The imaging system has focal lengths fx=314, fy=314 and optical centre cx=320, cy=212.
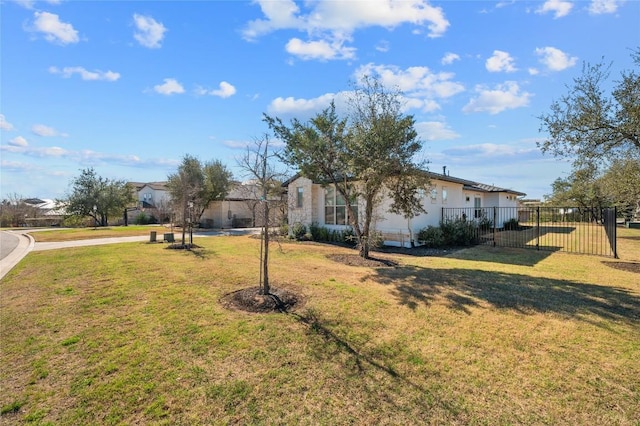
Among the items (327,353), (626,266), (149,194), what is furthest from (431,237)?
(149,194)

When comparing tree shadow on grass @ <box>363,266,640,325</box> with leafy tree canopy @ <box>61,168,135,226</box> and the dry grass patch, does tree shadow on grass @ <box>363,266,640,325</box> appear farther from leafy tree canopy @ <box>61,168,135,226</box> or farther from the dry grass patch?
leafy tree canopy @ <box>61,168,135,226</box>

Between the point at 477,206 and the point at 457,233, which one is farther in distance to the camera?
the point at 477,206

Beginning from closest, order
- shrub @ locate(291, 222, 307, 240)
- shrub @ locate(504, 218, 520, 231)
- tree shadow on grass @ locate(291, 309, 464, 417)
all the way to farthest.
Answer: tree shadow on grass @ locate(291, 309, 464, 417) < shrub @ locate(291, 222, 307, 240) < shrub @ locate(504, 218, 520, 231)

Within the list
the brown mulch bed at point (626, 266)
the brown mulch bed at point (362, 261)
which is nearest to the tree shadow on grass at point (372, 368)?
the brown mulch bed at point (362, 261)

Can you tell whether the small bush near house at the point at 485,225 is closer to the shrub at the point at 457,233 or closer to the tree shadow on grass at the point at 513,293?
the shrub at the point at 457,233

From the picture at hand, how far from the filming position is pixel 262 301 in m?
5.98

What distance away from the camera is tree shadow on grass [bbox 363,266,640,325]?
579 centimetres

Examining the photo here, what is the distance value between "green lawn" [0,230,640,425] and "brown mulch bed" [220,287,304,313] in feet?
0.83

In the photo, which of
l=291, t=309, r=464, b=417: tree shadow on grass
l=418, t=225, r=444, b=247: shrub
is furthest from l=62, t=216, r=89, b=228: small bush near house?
l=291, t=309, r=464, b=417: tree shadow on grass

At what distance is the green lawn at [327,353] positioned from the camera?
124 inches

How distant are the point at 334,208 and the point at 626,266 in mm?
12040

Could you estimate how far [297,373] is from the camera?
3768mm

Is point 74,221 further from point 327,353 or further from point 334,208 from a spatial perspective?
point 327,353

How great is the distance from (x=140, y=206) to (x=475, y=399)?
4914cm
